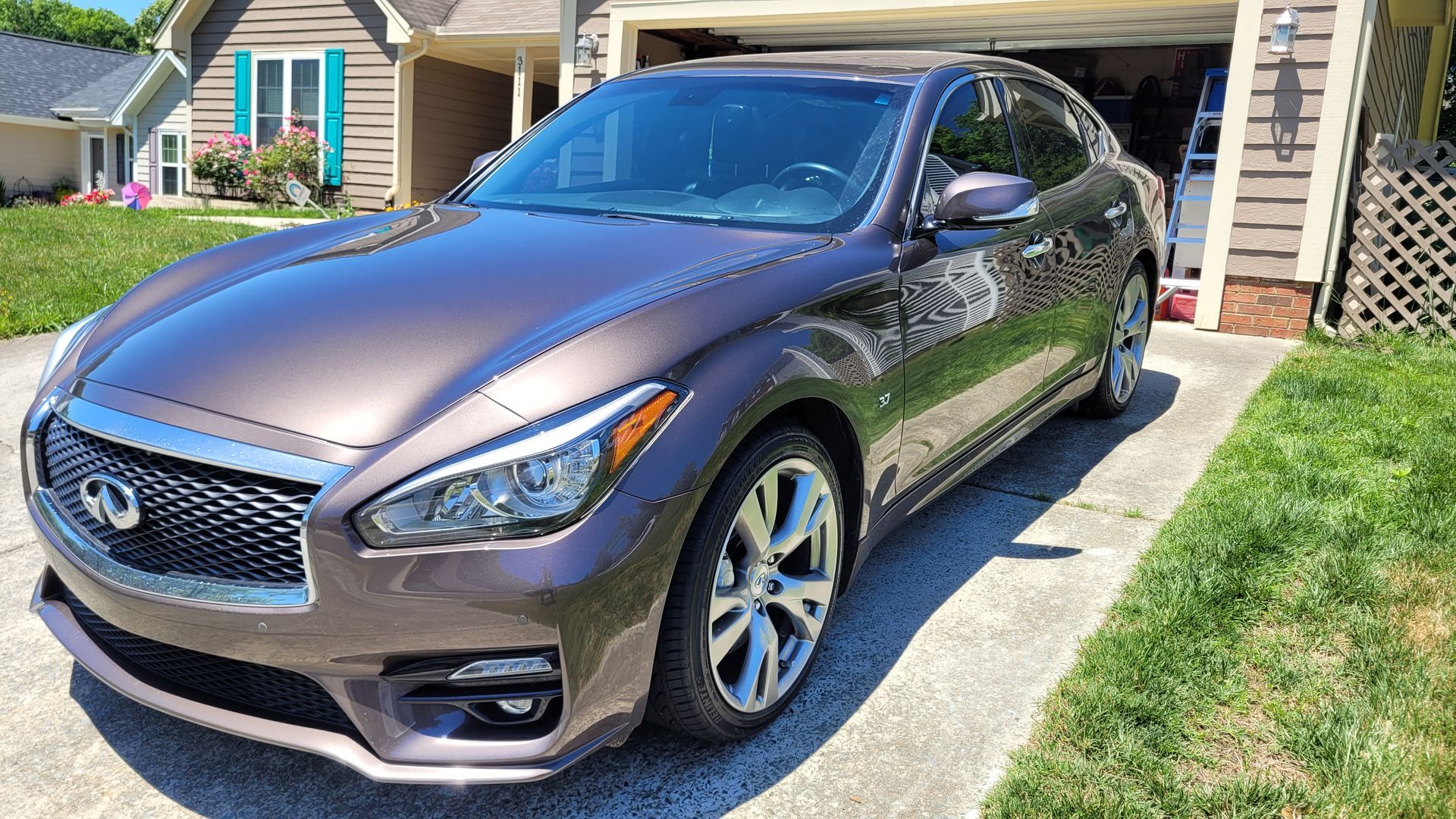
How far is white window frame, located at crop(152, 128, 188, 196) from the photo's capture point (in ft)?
66.1

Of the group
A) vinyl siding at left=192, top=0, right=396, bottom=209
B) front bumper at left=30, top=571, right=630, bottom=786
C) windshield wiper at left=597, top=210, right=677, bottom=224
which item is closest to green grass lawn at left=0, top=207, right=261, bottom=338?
vinyl siding at left=192, top=0, right=396, bottom=209

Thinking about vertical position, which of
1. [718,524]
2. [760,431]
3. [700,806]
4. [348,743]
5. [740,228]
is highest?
[740,228]

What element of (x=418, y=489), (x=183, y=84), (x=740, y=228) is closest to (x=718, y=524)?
(x=418, y=489)

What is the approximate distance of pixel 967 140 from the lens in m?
3.54

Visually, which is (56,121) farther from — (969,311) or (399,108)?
(969,311)

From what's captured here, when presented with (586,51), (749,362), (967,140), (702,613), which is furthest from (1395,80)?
(702,613)

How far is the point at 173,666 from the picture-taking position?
2.18 m

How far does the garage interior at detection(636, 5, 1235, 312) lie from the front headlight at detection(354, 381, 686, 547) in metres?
7.47

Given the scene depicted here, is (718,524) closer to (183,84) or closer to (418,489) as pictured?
(418,489)

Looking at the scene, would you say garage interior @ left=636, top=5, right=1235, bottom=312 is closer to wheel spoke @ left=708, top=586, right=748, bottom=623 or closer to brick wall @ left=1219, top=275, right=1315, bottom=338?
brick wall @ left=1219, top=275, right=1315, bottom=338

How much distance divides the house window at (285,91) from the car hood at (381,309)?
14.3 m

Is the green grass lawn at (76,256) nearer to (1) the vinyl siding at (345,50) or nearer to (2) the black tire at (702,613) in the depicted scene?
(1) the vinyl siding at (345,50)

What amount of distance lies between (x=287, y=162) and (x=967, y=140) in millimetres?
14076

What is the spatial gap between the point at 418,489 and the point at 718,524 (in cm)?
60
